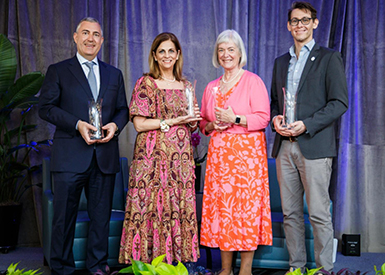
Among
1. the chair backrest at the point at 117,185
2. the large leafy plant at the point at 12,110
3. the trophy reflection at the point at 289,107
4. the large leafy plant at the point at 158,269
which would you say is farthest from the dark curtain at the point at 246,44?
the large leafy plant at the point at 158,269

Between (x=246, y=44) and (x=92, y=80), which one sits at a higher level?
(x=246, y=44)

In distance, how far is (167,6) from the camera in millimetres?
4004

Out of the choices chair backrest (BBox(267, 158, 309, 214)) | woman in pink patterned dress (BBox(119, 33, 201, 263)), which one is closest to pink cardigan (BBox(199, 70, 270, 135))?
woman in pink patterned dress (BBox(119, 33, 201, 263))

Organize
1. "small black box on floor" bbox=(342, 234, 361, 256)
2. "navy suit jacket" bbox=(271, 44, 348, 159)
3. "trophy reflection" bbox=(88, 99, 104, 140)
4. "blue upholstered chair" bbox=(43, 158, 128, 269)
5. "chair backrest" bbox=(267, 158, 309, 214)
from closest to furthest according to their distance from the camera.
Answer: "trophy reflection" bbox=(88, 99, 104, 140) → "navy suit jacket" bbox=(271, 44, 348, 159) → "blue upholstered chair" bbox=(43, 158, 128, 269) → "chair backrest" bbox=(267, 158, 309, 214) → "small black box on floor" bbox=(342, 234, 361, 256)

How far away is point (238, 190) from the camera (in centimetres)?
264

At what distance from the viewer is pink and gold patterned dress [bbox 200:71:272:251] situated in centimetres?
264

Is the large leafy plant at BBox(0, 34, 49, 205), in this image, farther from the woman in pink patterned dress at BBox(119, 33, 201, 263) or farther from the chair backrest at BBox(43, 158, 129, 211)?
the woman in pink patterned dress at BBox(119, 33, 201, 263)

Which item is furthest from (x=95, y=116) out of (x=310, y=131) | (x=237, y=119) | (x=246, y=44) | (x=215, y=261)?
(x=246, y=44)

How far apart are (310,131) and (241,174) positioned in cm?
50

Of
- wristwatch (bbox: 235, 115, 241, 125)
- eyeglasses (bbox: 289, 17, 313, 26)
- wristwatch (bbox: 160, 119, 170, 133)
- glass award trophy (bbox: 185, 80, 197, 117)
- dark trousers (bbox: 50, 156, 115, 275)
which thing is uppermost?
eyeglasses (bbox: 289, 17, 313, 26)

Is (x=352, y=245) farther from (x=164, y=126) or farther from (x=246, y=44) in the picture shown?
(x=164, y=126)

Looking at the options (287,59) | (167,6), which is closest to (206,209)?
(287,59)

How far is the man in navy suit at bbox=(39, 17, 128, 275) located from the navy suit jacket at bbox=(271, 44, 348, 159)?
1179 millimetres

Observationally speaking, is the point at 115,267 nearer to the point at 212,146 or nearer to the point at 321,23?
the point at 212,146
